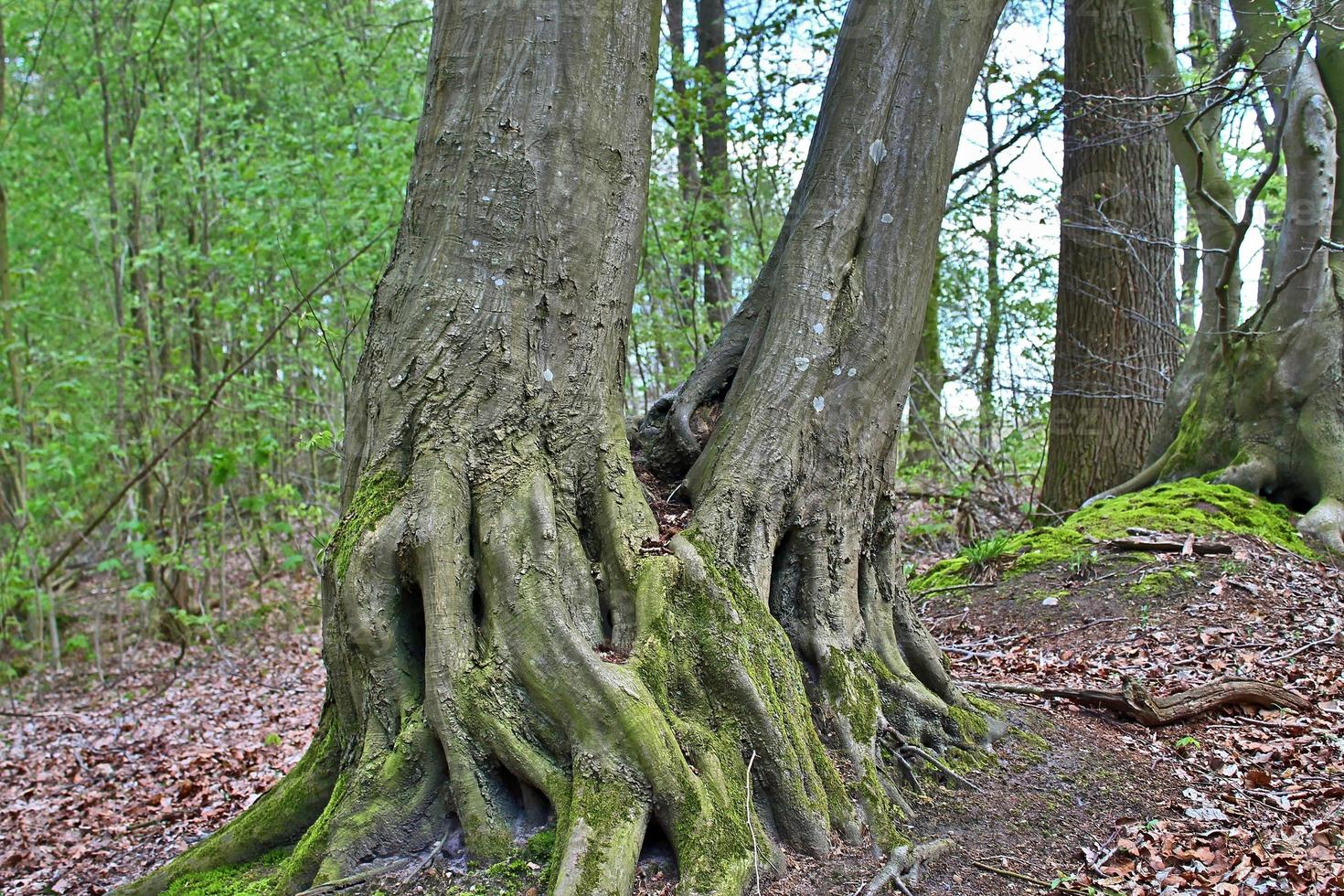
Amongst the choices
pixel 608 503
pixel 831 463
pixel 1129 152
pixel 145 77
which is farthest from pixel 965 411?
pixel 145 77

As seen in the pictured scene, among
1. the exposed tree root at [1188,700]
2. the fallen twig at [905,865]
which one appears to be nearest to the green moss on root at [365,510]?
the fallen twig at [905,865]

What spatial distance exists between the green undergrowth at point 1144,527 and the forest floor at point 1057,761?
0.73 ft

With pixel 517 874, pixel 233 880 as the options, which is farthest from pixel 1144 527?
pixel 233 880

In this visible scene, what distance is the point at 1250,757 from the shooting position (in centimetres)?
409

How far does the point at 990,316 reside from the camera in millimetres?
11414

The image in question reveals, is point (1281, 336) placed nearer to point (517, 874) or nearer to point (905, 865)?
point (905, 865)

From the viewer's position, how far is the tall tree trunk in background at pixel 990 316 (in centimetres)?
1005

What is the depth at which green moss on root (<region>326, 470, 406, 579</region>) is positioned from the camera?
3.26 meters

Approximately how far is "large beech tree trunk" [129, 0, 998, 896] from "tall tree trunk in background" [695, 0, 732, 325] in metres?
4.70

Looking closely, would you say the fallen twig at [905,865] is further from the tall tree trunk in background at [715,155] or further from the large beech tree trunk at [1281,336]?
the tall tree trunk in background at [715,155]

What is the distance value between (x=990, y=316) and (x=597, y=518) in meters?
9.18

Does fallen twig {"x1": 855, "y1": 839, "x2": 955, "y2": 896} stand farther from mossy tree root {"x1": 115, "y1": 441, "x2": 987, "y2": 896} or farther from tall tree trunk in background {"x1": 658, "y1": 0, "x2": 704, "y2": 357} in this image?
tall tree trunk in background {"x1": 658, "y1": 0, "x2": 704, "y2": 357}

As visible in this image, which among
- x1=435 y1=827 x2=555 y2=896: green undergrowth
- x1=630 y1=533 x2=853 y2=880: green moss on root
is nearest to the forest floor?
x1=435 y1=827 x2=555 y2=896: green undergrowth

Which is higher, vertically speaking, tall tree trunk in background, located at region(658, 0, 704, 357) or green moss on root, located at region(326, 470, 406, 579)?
tall tree trunk in background, located at region(658, 0, 704, 357)
